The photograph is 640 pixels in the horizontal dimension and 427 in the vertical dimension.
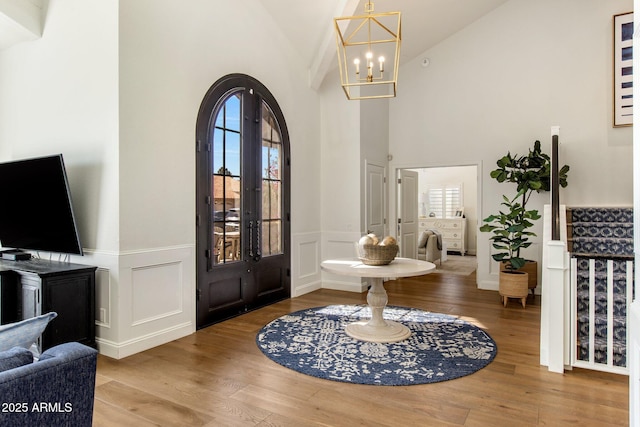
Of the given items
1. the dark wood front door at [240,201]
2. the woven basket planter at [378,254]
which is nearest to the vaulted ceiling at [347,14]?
the dark wood front door at [240,201]

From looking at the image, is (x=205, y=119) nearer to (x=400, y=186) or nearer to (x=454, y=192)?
(x=400, y=186)

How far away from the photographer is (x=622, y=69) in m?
5.51

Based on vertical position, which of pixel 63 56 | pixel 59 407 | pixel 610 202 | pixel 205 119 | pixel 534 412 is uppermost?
pixel 63 56

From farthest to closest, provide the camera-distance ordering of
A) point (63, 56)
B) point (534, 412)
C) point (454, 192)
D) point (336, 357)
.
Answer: point (454, 192), point (63, 56), point (336, 357), point (534, 412)

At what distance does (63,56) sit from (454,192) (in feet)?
32.4

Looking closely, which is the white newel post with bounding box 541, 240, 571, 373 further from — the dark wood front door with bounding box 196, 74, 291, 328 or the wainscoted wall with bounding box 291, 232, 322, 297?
the wainscoted wall with bounding box 291, 232, 322, 297

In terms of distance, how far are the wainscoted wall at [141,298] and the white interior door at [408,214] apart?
4.48 meters

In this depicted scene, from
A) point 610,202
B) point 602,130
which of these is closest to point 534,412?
point 610,202

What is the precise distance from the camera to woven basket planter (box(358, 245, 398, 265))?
3.80 m

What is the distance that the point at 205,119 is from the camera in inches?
167

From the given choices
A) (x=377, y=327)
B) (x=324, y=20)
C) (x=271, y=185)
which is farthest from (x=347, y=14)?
(x=377, y=327)

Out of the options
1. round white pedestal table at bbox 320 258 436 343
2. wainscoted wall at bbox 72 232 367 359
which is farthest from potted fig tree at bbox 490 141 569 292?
wainscoted wall at bbox 72 232 367 359

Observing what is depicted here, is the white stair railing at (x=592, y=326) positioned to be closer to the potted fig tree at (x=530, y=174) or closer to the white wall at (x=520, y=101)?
the potted fig tree at (x=530, y=174)

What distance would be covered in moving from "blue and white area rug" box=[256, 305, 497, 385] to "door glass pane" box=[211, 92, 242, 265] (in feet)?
3.32
